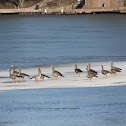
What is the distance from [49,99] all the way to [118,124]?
5348 mm

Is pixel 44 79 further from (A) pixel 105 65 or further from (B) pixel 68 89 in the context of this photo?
(A) pixel 105 65

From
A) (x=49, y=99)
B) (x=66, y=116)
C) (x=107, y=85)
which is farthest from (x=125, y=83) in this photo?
(x=66, y=116)

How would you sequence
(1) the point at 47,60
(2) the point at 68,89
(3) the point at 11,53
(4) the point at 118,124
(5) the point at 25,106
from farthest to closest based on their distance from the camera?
1. (3) the point at 11,53
2. (1) the point at 47,60
3. (2) the point at 68,89
4. (5) the point at 25,106
5. (4) the point at 118,124

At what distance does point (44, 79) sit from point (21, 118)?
8.49 metres

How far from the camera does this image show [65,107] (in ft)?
81.0

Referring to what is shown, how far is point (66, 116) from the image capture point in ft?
76.1

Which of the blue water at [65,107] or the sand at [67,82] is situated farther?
the sand at [67,82]

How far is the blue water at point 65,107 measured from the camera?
22.5 metres

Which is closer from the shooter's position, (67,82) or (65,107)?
(65,107)

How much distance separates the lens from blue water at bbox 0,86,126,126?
73.7 feet

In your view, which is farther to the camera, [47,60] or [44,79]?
[47,60]

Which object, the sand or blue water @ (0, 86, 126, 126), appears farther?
the sand

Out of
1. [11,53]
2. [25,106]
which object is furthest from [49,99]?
[11,53]

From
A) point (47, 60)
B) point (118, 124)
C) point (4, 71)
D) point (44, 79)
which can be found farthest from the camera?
point (47, 60)
